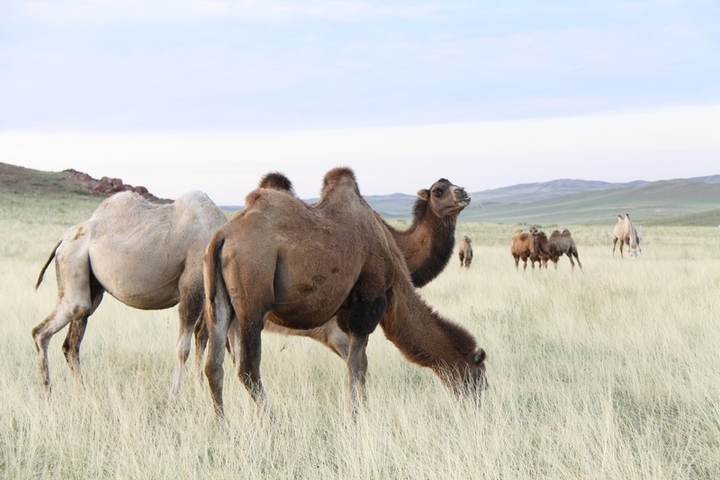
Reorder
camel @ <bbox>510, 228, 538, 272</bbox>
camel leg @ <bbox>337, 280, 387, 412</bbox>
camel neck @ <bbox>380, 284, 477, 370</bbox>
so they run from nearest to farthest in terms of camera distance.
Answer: camel leg @ <bbox>337, 280, 387, 412</bbox> < camel neck @ <bbox>380, 284, 477, 370</bbox> < camel @ <bbox>510, 228, 538, 272</bbox>

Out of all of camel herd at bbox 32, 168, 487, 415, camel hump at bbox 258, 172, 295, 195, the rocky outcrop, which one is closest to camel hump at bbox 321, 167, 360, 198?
camel herd at bbox 32, 168, 487, 415

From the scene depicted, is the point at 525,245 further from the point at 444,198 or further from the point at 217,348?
the point at 217,348

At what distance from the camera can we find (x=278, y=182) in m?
7.43

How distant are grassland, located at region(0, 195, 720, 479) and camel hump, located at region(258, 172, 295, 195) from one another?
6.18ft

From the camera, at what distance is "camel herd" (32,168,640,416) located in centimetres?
555

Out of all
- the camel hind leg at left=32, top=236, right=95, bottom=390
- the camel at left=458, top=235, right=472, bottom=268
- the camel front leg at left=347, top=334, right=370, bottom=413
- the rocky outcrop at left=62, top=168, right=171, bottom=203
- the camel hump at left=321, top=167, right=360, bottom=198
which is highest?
the rocky outcrop at left=62, top=168, right=171, bottom=203

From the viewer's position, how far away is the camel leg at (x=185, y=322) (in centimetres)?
695

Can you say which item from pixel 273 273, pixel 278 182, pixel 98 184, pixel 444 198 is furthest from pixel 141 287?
pixel 98 184

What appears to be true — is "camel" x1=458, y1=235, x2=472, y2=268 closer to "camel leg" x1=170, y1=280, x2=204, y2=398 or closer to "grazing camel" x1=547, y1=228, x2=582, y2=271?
"grazing camel" x1=547, y1=228, x2=582, y2=271

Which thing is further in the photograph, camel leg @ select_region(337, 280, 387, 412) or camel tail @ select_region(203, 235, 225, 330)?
camel leg @ select_region(337, 280, 387, 412)

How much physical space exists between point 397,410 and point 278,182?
263 cm

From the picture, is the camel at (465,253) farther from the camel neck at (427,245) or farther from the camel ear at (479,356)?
the camel ear at (479,356)

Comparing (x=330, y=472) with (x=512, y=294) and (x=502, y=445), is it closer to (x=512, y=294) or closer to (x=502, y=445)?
(x=502, y=445)

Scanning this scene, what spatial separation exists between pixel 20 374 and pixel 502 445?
4994 mm
